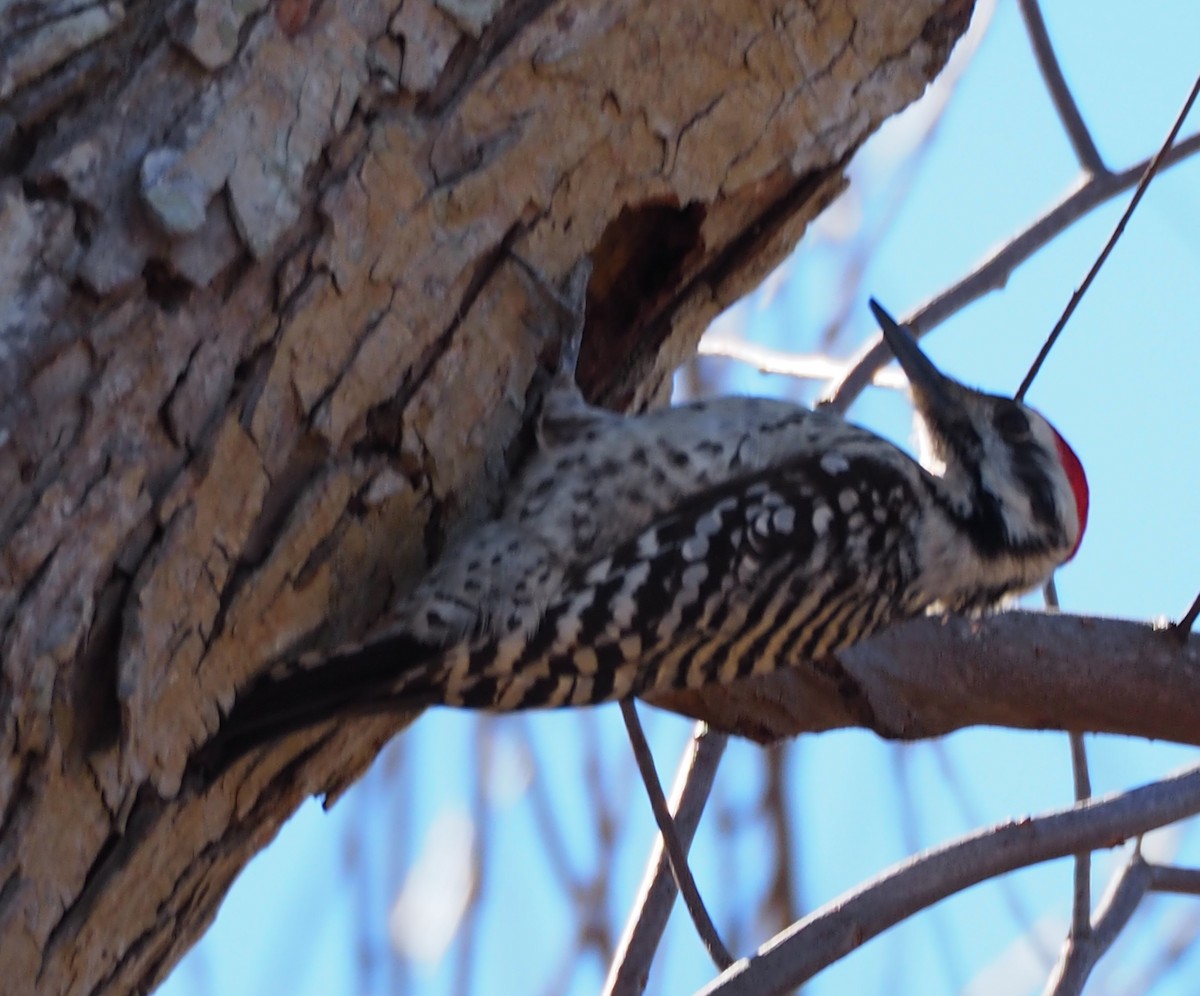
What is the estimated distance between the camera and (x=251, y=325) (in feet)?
6.17

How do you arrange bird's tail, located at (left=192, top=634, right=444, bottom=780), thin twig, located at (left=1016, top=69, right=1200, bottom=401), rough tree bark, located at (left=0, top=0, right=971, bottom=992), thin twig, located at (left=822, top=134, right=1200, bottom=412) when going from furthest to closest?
thin twig, located at (left=822, top=134, right=1200, bottom=412), thin twig, located at (left=1016, top=69, right=1200, bottom=401), bird's tail, located at (left=192, top=634, right=444, bottom=780), rough tree bark, located at (left=0, top=0, right=971, bottom=992)

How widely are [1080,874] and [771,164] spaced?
4.42 ft

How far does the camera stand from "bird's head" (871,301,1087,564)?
293cm

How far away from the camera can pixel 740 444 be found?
2.58 m

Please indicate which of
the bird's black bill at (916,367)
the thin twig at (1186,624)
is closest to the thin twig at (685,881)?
the thin twig at (1186,624)

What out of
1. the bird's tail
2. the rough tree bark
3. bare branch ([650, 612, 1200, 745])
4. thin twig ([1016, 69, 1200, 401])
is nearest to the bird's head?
bare branch ([650, 612, 1200, 745])

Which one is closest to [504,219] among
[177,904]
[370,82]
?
[370,82]

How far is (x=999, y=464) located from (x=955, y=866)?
1.37 meters

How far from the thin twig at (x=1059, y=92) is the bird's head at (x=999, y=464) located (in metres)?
0.50

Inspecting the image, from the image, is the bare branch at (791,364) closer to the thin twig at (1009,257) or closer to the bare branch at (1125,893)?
the thin twig at (1009,257)

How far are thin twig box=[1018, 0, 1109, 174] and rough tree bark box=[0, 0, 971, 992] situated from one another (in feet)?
1.89

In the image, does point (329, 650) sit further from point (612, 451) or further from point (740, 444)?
point (740, 444)

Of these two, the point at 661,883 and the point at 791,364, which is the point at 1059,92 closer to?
the point at 791,364

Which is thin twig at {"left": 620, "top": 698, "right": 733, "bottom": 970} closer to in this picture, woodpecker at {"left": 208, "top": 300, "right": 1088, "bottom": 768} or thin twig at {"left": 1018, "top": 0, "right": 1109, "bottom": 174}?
woodpecker at {"left": 208, "top": 300, "right": 1088, "bottom": 768}
